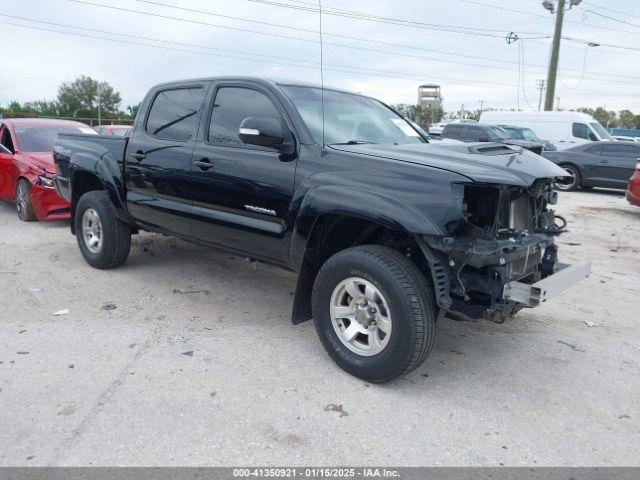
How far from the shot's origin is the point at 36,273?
19.4 feet

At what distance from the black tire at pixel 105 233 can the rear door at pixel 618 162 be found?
40.8 ft

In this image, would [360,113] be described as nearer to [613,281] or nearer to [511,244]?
[511,244]

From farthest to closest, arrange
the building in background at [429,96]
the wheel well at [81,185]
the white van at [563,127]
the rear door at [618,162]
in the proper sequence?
the building in background at [429,96], the white van at [563,127], the rear door at [618,162], the wheel well at [81,185]

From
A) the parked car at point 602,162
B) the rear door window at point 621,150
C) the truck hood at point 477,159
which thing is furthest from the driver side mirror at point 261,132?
the rear door window at point 621,150

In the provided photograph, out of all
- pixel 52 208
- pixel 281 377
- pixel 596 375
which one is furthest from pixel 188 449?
pixel 52 208

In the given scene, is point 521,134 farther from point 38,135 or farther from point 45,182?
point 45,182

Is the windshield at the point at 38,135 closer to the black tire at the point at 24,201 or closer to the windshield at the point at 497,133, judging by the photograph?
the black tire at the point at 24,201

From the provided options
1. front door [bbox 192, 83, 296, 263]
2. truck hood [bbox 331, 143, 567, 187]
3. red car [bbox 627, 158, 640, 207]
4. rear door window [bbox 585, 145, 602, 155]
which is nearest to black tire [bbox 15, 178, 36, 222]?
front door [bbox 192, 83, 296, 263]

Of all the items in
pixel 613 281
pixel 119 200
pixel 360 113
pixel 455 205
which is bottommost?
pixel 613 281

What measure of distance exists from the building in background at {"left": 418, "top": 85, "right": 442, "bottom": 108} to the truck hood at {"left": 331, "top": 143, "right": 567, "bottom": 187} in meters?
51.9

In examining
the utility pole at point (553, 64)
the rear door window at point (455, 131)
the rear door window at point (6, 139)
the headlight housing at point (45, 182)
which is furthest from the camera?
the utility pole at point (553, 64)

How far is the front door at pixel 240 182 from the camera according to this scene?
4078mm

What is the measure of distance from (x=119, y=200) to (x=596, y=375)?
444cm

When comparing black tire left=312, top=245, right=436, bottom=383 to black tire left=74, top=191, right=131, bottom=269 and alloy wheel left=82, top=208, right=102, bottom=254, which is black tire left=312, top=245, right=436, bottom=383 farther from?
alloy wheel left=82, top=208, right=102, bottom=254
